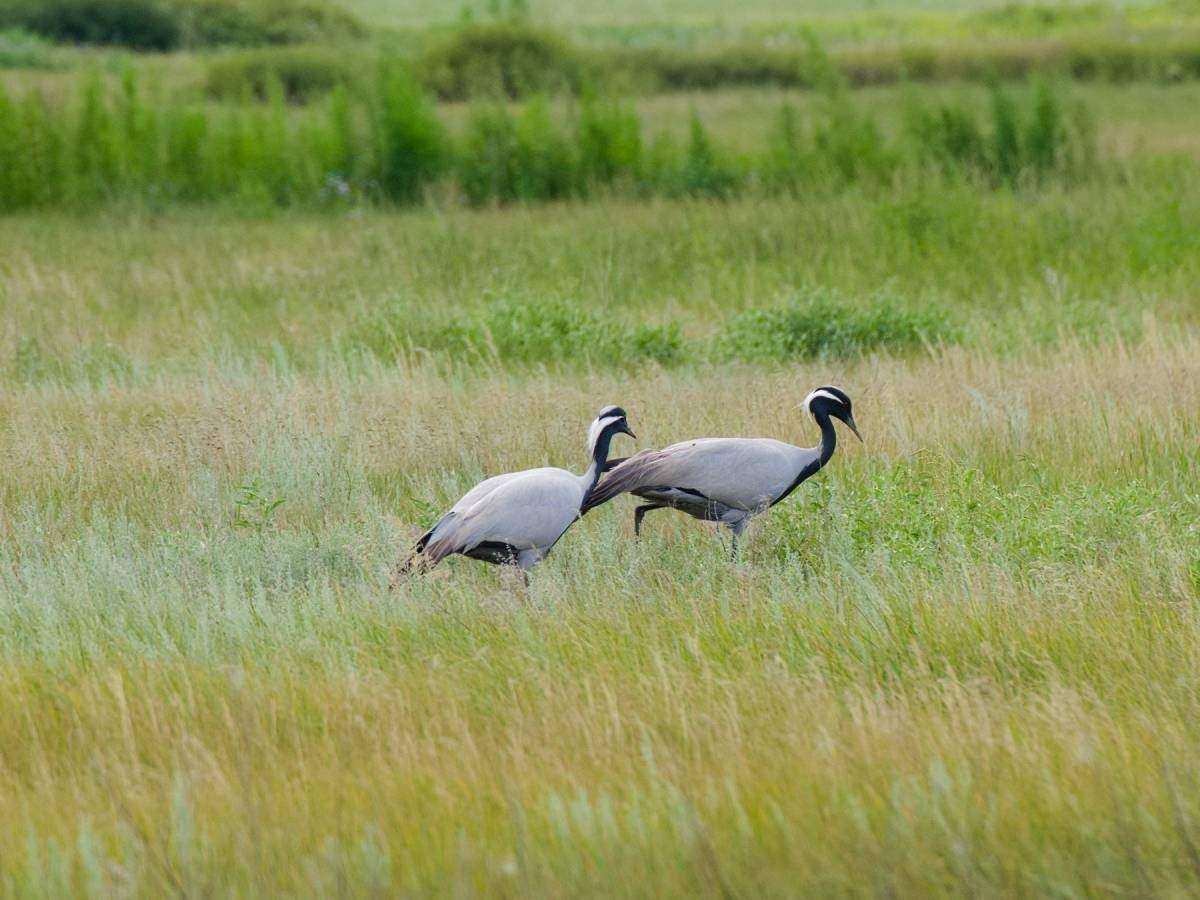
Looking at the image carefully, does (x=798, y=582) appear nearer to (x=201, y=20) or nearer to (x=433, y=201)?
(x=433, y=201)

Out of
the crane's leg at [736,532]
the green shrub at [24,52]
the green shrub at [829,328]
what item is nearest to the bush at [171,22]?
the green shrub at [24,52]

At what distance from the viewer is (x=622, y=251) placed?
1602 centimetres

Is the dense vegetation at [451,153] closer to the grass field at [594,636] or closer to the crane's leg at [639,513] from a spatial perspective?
the grass field at [594,636]

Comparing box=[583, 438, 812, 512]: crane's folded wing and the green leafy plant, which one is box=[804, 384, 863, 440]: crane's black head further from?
the green leafy plant

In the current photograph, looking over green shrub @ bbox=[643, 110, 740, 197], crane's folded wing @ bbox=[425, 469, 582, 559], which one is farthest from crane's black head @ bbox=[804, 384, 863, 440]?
green shrub @ bbox=[643, 110, 740, 197]

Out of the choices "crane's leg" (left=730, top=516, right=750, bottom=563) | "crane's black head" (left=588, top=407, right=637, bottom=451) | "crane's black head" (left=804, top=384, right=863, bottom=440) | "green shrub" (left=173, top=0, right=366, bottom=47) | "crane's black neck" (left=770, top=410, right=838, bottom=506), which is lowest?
"crane's leg" (left=730, top=516, right=750, bottom=563)

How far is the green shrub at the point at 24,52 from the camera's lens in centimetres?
3422

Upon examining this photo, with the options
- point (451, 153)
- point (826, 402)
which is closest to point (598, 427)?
point (826, 402)

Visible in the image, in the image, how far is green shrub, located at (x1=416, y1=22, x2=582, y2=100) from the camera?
32281 millimetres

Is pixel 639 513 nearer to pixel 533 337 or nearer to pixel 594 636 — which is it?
pixel 594 636

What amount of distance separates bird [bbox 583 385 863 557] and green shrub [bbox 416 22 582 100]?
87.1ft

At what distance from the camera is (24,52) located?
35.3 metres

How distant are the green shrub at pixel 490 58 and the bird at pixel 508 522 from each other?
2708cm

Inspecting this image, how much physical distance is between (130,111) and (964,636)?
59.5 ft
